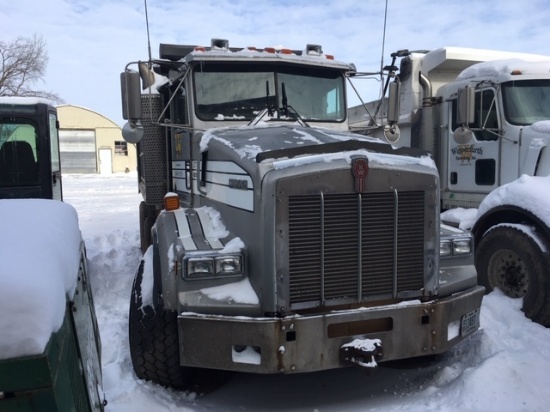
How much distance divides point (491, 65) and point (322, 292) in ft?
15.9

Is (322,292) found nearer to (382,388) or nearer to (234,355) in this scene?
(234,355)

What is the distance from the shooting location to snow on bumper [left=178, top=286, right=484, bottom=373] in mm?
3451

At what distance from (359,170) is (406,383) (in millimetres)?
1918

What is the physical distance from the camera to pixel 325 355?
3.54 metres

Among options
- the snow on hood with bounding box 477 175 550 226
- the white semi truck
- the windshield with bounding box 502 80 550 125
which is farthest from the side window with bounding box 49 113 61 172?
the windshield with bounding box 502 80 550 125

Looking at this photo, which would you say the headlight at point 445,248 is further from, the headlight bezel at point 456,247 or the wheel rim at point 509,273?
the wheel rim at point 509,273

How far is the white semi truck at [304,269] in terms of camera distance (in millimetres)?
3479

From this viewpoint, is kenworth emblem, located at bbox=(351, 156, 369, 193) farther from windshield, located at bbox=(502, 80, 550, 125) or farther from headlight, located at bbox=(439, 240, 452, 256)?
windshield, located at bbox=(502, 80, 550, 125)

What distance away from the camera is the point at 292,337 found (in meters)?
3.47

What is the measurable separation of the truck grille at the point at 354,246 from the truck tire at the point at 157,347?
3.34 ft

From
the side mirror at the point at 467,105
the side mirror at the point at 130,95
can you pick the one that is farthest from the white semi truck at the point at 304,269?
the side mirror at the point at 467,105

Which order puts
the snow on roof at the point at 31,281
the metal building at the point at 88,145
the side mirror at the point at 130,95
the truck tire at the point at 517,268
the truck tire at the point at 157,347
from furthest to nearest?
the metal building at the point at 88,145 < the truck tire at the point at 517,268 < the side mirror at the point at 130,95 < the truck tire at the point at 157,347 < the snow on roof at the point at 31,281

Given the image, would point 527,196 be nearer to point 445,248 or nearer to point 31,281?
point 445,248

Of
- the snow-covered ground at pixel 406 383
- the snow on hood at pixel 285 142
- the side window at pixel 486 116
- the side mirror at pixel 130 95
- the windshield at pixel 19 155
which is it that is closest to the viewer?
the snow on hood at pixel 285 142
